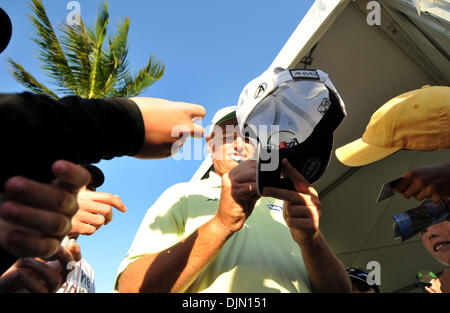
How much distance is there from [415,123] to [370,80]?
1.86m

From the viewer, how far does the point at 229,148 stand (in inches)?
68.9

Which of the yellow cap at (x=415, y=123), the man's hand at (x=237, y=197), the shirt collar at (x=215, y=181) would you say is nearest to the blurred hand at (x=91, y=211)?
the man's hand at (x=237, y=197)

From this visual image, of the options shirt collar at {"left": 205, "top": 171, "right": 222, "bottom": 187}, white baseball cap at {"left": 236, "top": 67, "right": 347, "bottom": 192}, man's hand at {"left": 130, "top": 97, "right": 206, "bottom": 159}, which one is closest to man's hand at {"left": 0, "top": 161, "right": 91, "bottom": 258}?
man's hand at {"left": 130, "top": 97, "right": 206, "bottom": 159}

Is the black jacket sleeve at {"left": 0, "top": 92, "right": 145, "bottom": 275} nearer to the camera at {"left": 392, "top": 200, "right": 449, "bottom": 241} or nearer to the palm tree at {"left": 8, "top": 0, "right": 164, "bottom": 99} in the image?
the camera at {"left": 392, "top": 200, "right": 449, "bottom": 241}

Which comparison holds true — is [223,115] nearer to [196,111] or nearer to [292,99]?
[292,99]

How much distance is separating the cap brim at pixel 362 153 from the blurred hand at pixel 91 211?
4.75ft

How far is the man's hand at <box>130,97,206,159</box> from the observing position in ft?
1.83

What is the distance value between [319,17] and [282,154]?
6.37 feet

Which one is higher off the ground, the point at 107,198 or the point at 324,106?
the point at 324,106

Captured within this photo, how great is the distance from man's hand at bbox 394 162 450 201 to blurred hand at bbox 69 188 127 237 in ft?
4.18

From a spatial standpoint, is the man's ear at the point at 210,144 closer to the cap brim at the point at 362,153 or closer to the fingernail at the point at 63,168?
the cap brim at the point at 362,153

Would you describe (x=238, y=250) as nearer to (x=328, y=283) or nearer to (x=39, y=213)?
(x=328, y=283)

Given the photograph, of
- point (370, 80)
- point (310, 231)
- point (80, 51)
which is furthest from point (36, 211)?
point (80, 51)

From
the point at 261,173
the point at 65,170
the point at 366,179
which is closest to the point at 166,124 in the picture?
the point at 65,170
